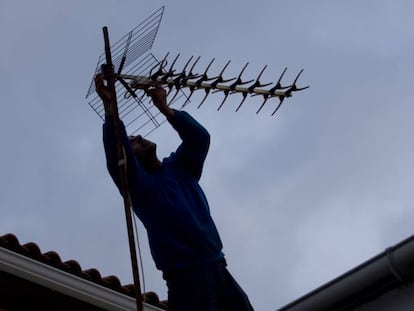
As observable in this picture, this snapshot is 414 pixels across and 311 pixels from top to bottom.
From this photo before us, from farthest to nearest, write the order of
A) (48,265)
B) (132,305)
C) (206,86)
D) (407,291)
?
(132,305)
(48,265)
(206,86)
(407,291)

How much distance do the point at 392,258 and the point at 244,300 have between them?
78 centimetres

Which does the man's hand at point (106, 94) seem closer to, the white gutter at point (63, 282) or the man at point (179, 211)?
the man at point (179, 211)

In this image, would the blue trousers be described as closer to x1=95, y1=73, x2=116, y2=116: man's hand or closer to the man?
the man

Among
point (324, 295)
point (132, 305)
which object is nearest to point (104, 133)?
point (324, 295)

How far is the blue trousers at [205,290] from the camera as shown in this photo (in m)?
4.52

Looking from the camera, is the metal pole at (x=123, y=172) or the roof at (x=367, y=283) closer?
the metal pole at (x=123, y=172)

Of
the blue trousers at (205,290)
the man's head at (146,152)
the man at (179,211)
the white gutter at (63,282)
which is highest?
the white gutter at (63,282)

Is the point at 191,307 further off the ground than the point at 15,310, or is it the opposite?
the point at 15,310

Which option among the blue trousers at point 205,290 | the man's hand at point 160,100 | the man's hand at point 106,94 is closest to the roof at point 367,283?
the blue trousers at point 205,290

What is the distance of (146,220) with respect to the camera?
188 inches

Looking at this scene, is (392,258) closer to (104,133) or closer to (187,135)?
(187,135)

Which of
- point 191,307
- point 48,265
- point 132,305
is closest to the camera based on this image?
point 191,307

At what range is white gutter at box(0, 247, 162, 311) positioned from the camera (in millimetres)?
6027

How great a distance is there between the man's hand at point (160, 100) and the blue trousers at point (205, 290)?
2.63 ft
